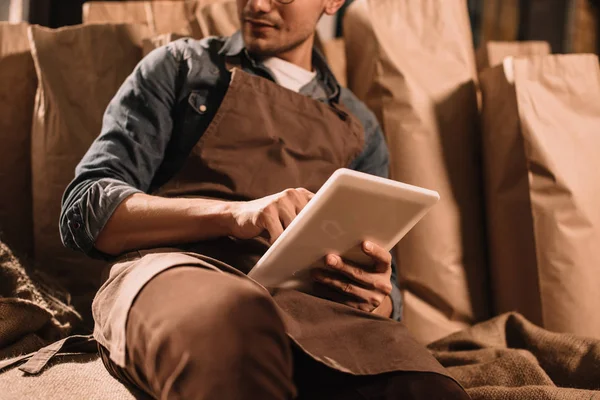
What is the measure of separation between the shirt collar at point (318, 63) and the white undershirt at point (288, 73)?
0.04 m

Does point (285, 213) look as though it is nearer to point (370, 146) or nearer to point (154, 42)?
point (370, 146)

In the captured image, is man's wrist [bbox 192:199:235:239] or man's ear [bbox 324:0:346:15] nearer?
man's wrist [bbox 192:199:235:239]

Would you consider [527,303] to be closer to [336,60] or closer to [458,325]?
[458,325]

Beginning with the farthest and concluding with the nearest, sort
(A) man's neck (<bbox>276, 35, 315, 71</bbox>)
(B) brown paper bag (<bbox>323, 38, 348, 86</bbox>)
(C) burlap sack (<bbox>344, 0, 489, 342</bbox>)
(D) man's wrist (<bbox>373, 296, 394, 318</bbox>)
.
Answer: (B) brown paper bag (<bbox>323, 38, 348, 86</bbox>)
(C) burlap sack (<bbox>344, 0, 489, 342</bbox>)
(A) man's neck (<bbox>276, 35, 315, 71</bbox>)
(D) man's wrist (<bbox>373, 296, 394, 318</bbox>)

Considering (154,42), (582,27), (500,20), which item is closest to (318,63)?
(154,42)

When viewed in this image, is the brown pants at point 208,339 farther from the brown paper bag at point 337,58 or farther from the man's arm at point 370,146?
the brown paper bag at point 337,58

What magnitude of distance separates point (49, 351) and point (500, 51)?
1115mm

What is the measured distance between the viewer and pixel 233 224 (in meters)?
0.76

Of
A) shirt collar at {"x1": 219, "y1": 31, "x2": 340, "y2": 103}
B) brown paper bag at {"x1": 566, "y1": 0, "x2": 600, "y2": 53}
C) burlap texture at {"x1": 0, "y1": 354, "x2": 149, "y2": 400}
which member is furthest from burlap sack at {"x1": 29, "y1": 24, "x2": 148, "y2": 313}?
brown paper bag at {"x1": 566, "y1": 0, "x2": 600, "y2": 53}

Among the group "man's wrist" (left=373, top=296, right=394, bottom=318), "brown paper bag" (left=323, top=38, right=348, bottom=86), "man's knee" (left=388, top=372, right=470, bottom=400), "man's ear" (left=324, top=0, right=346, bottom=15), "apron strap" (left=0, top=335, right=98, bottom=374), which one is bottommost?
"man's wrist" (left=373, top=296, right=394, bottom=318)

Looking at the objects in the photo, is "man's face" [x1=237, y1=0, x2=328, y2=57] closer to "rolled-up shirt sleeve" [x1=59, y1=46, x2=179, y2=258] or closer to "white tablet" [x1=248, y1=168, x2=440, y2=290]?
"rolled-up shirt sleeve" [x1=59, y1=46, x2=179, y2=258]

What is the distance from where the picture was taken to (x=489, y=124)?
1196mm

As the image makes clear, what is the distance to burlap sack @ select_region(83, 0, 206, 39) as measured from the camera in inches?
53.5

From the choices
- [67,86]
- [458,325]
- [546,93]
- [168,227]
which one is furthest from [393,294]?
[67,86]
